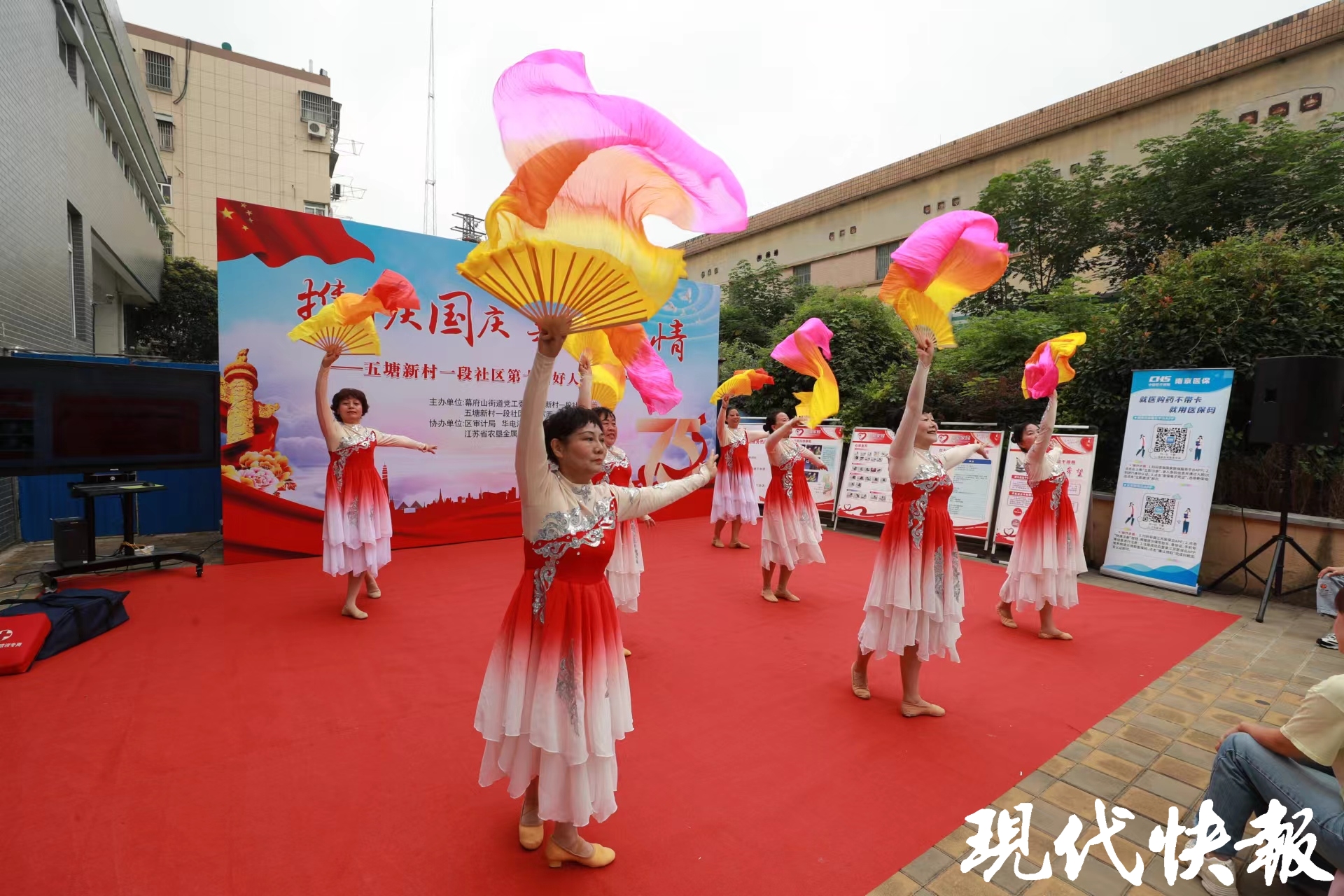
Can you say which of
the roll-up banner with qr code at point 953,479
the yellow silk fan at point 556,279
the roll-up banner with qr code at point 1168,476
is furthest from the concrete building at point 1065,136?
the yellow silk fan at point 556,279

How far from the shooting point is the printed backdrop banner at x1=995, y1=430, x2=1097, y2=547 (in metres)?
5.96

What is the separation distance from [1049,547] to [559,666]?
145 inches

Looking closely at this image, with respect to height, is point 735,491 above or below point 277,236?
below

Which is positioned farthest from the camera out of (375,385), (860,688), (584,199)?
(375,385)

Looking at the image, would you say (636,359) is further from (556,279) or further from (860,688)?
(860,688)

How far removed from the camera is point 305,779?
241 cm

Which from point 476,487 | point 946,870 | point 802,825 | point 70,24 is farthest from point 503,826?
point 70,24

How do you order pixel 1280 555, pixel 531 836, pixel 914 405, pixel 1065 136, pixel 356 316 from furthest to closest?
pixel 1065 136 → pixel 1280 555 → pixel 356 316 → pixel 914 405 → pixel 531 836

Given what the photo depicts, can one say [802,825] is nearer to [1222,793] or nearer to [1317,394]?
[1222,793]

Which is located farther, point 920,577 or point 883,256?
point 883,256

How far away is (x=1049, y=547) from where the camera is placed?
4145 millimetres

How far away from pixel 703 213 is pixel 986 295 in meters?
13.9

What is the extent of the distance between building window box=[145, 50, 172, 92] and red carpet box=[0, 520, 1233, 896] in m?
30.1

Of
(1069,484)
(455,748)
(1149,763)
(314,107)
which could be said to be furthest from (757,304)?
(314,107)
